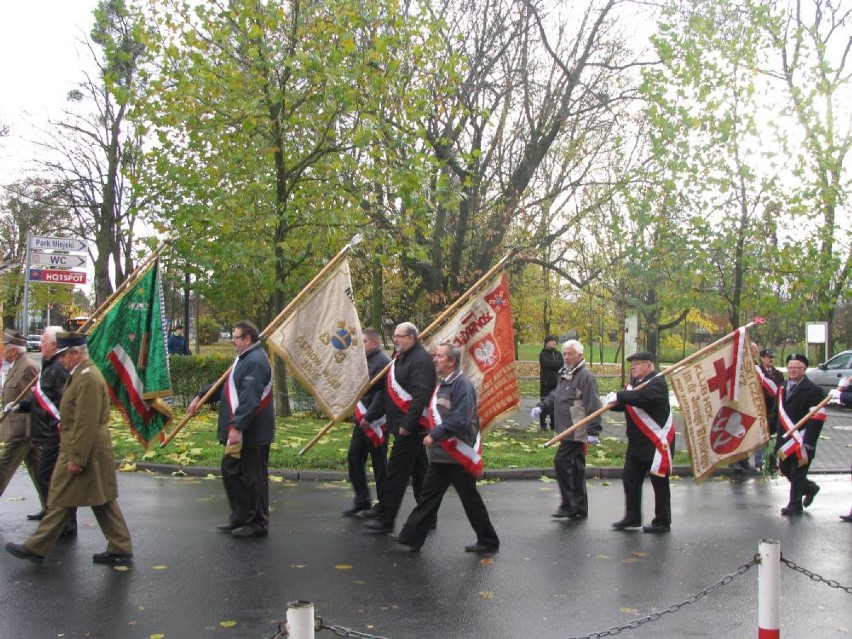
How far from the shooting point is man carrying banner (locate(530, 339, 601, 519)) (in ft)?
30.9

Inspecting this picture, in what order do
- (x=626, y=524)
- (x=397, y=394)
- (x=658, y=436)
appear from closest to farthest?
(x=397, y=394) < (x=658, y=436) < (x=626, y=524)

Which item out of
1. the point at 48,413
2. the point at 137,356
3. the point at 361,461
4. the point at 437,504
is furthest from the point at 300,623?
the point at 137,356

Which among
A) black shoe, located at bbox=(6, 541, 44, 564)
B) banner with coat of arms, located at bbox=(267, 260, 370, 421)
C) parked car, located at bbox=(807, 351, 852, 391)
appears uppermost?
banner with coat of arms, located at bbox=(267, 260, 370, 421)

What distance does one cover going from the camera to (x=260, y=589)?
21.1ft

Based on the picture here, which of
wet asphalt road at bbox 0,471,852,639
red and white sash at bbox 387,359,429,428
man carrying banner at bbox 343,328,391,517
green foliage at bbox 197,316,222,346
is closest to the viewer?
wet asphalt road at bbox 0,471,852,639

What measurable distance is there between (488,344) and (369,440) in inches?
61.4

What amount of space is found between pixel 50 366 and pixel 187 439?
6.32 m

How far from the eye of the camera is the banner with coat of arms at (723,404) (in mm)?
9297

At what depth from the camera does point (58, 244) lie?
615 inches

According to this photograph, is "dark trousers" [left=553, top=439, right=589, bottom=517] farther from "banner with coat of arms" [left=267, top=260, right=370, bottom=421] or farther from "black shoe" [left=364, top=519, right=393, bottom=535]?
"banner with coat of arms" [left=267, top=260, right=370, bottom=421]

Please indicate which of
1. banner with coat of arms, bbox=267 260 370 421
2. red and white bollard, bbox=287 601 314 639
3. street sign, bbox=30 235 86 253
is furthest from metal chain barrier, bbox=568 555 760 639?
street sign, bbox=30 235 86 253

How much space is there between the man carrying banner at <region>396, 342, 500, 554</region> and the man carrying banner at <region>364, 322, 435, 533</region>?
0.40m

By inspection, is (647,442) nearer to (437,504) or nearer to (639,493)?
(639,493)

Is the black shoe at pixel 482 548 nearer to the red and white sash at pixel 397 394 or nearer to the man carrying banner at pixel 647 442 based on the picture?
the red and white sash at pixel 397 394
